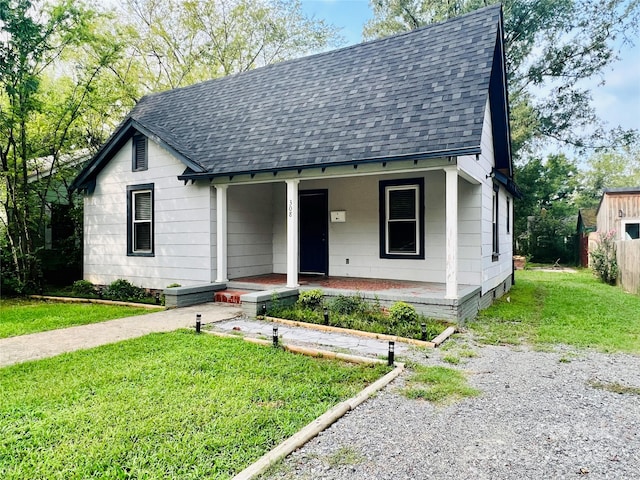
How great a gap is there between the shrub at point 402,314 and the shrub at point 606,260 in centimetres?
1056

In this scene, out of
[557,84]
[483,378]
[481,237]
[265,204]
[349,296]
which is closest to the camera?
[483,378]

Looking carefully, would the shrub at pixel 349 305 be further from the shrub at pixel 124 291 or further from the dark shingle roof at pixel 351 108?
the shrub at pixel 124 291

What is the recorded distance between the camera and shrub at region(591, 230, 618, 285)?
13430mm

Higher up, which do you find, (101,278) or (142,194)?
(142,194)

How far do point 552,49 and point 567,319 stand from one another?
58.0 ft

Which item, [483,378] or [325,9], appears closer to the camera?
[483,378]

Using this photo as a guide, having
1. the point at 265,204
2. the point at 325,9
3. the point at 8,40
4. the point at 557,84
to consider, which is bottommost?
the point at 265,204

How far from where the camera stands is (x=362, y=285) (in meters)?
8.43

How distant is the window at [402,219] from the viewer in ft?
29.6

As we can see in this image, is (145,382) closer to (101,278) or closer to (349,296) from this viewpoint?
(349,296)

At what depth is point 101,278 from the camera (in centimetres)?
1089

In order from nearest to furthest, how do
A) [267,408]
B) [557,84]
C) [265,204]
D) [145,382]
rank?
[267,408]
[145,382]
[265,204]
[557,84]

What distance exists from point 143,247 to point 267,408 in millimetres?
8082

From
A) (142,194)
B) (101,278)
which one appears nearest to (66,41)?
(142,194)
